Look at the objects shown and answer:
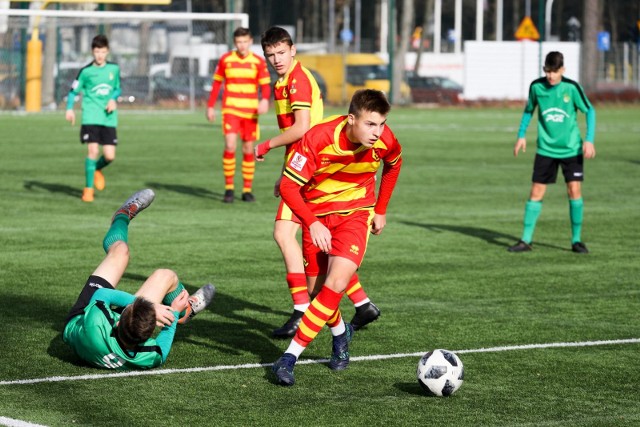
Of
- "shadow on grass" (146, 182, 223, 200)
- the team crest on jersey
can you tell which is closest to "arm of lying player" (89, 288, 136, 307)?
the team crest on jersey


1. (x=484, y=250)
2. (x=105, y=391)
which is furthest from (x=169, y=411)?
(x=484, y=250)

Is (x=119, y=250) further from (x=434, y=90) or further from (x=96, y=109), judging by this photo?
(x=434, y=90)

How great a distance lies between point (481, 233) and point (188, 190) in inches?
226

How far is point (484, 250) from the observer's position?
493 inches

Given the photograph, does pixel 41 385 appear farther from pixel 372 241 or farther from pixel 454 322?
pixel 372 241

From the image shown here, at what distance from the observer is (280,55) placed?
8.65 metres

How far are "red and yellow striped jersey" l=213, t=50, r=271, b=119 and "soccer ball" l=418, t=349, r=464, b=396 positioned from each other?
1040 cm

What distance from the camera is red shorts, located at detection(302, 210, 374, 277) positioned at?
7.15m

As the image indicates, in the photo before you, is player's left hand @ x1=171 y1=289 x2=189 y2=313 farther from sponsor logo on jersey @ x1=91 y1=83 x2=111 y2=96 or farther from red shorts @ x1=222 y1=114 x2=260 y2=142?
red shorts @ x1=222 y1=114 x2=260 y2=142

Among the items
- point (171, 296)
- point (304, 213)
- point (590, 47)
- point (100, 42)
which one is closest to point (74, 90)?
point (100, 42)

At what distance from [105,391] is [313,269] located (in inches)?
63.3

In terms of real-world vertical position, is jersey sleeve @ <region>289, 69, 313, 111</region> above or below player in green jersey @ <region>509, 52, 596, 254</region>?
above

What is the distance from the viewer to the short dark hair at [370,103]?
6.76m

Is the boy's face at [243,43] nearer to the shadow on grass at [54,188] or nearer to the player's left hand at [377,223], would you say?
the shadow on grass at [54,188]
